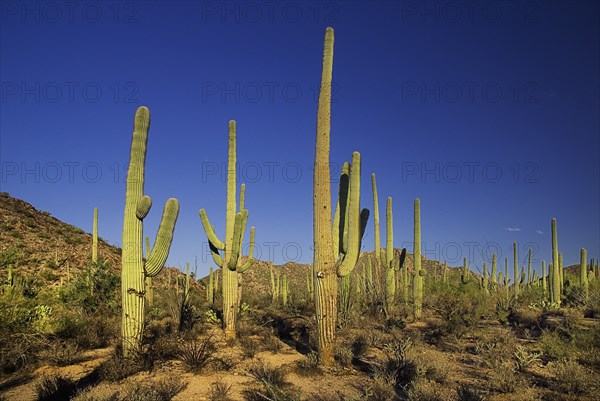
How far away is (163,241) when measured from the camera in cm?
916

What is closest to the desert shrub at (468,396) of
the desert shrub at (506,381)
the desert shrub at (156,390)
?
the desert shrub at (506,381)

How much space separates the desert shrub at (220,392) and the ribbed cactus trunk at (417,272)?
10768 mm

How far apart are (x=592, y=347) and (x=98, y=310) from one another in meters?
13.4

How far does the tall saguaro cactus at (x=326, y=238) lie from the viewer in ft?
29.7

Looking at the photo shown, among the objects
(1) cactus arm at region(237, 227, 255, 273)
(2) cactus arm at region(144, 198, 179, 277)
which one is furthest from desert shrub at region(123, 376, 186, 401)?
(1) cactus arm at region(237, 227, 255, 273)

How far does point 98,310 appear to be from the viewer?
542 inches

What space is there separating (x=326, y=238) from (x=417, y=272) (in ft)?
30.9

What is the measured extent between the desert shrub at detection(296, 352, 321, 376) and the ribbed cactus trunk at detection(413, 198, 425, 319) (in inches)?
341

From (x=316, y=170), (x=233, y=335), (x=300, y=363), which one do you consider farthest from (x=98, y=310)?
(x=316, y=170)

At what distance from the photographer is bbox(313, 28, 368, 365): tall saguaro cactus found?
9055mm

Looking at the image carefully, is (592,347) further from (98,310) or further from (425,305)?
(98,310)

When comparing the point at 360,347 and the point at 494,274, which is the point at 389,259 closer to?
the point at 360,347

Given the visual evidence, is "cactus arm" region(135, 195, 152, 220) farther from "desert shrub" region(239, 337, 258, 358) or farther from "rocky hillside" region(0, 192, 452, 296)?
"rocky hillside" region(0, 192, 452, 296)

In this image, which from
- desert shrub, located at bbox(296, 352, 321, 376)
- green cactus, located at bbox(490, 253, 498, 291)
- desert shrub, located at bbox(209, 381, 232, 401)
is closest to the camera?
desert shrub, located at bbox(209, 381, 232, 401)
